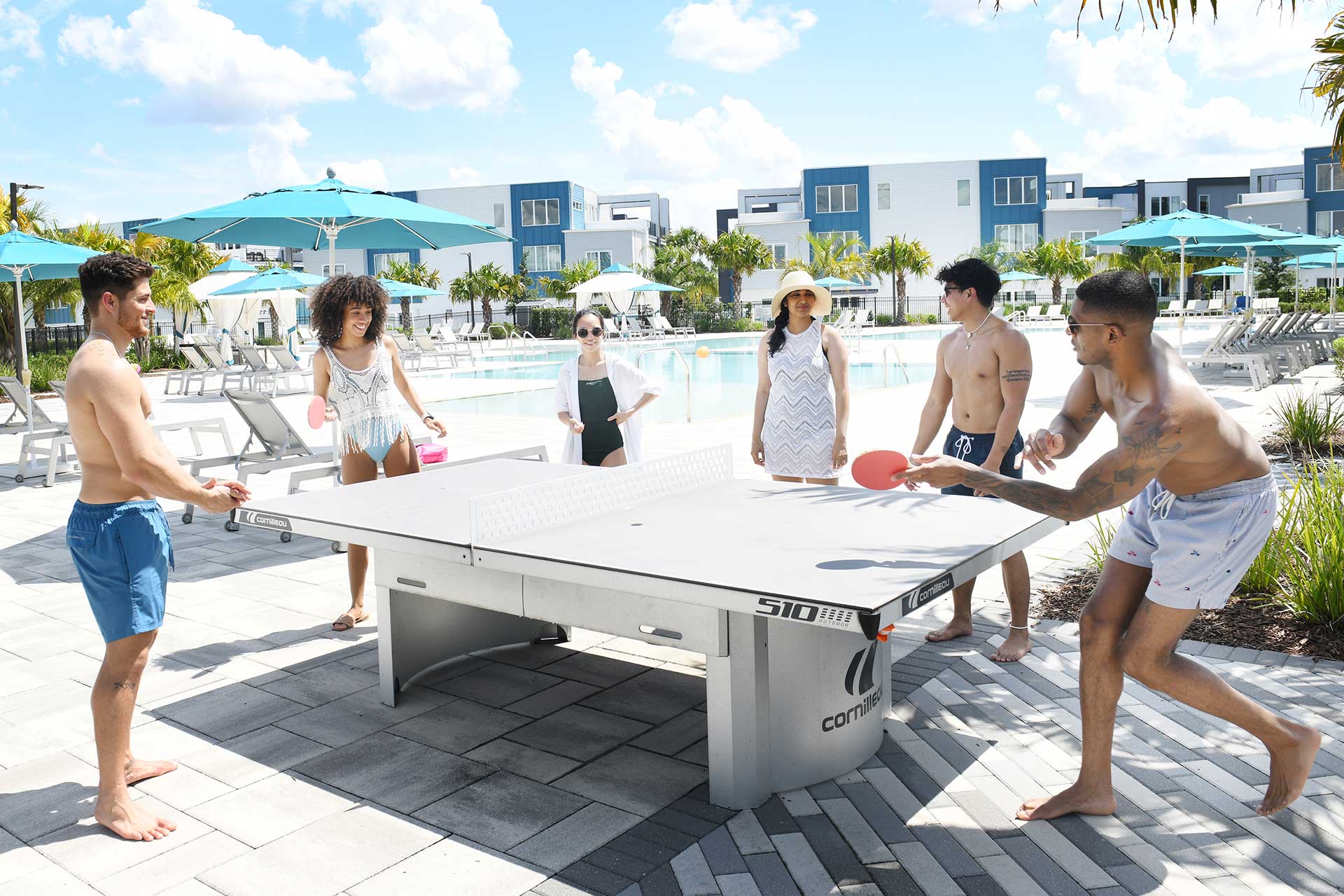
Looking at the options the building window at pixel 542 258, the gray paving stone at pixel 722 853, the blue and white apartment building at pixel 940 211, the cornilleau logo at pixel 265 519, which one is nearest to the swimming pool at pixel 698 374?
the cornilleau logo at pixel 265 519

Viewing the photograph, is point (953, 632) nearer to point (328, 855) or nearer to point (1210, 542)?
point (1210, 542)

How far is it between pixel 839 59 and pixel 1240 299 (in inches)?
1361

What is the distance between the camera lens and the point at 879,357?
28.1 m

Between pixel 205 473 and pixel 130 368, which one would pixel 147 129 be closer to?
pixel 205 473

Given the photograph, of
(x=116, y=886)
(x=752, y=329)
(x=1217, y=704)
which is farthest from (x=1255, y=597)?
(x=752, y=329)

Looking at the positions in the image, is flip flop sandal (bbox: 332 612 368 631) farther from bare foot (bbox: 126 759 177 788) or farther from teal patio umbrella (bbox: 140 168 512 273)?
teal patio umbrella (bbox: 140 168 512 273)

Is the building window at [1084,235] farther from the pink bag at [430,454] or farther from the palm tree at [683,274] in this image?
the pink bag at [430,454]

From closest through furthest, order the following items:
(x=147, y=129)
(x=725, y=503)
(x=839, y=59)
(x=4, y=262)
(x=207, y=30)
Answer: (x=725, y=503)
(x=4, y=262)
(x=839, y=59)
(x=207, y=30)
(x=147, y=129)

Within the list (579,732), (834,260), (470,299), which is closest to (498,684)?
(579,732)

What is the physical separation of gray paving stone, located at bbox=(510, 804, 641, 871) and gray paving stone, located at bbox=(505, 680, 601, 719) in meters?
0.97

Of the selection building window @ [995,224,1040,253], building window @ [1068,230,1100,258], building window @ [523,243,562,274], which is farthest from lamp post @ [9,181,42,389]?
building window @ [1068,230,1100,258]

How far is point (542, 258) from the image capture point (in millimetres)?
65625

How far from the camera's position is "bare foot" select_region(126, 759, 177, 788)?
3705 millimetres

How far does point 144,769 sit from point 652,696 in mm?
2003
